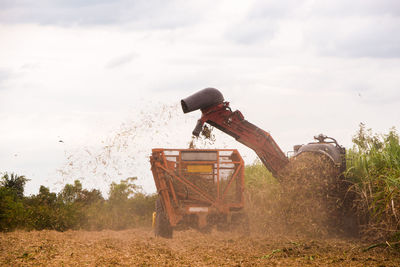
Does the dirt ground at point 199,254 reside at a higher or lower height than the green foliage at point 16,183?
lower

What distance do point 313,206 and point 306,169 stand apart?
32.7 inches

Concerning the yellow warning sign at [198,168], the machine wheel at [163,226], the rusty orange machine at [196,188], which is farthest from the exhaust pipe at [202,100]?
the machine wheel at [163,226]

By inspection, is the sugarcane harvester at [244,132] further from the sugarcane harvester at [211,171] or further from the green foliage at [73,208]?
the green foliage at [73,208]

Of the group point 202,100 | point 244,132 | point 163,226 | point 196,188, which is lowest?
point 163,226

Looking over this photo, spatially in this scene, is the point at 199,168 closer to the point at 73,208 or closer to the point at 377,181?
the point at 377,181

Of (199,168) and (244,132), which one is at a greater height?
(244,132)

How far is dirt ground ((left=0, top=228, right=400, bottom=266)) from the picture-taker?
663 centimetres

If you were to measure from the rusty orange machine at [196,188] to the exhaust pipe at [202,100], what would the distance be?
1.15 metres

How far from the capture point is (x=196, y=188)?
33.2 feet

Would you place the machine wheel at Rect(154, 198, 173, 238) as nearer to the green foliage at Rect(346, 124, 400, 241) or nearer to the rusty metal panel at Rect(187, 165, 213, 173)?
the rusty metal panel at Rect(187, 165, 213, 173)

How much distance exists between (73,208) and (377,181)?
8.99 metres

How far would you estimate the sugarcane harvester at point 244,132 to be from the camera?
9750mm

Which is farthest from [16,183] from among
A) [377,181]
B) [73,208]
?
[377,181]

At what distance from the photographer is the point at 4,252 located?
7.82m
